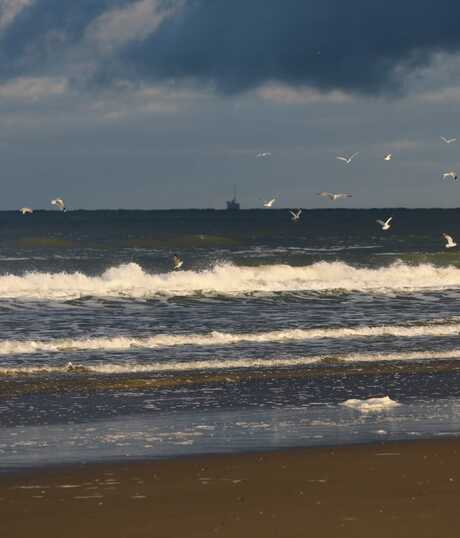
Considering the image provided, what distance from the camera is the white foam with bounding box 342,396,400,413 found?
14.8 m

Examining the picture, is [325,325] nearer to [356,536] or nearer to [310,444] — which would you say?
[310,444]

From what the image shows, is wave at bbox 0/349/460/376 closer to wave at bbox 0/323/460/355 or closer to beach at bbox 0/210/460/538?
beach at bbox 0/210/460/538

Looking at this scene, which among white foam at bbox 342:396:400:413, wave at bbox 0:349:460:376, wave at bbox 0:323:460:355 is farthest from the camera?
wave at bbox 0:323:460:355

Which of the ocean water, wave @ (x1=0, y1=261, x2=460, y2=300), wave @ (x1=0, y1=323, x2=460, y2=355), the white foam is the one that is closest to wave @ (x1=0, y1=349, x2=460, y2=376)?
the ocean water

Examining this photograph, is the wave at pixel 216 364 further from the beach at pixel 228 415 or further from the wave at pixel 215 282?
the wave at pixel 215 282

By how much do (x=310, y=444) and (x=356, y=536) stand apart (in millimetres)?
3469

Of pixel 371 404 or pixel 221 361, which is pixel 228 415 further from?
pixel 221 361

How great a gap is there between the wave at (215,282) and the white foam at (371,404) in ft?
63.7

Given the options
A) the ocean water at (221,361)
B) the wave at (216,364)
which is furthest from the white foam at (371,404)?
the wave at (216,364)

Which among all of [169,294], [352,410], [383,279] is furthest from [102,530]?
[383,279]

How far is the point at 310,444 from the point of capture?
12484 mm

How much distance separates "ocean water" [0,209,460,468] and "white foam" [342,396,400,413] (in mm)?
23

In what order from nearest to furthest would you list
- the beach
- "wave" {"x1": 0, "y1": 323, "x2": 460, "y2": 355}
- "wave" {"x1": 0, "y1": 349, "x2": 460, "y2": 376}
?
the beach
"wave" {"x1": 0, "y1": 349, "x2": 460, "y2": 376}
"wave" {"x1": 0, "y1": 323, "x2": 460, "y2": 355}

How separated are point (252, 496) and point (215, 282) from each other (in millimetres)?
28723
